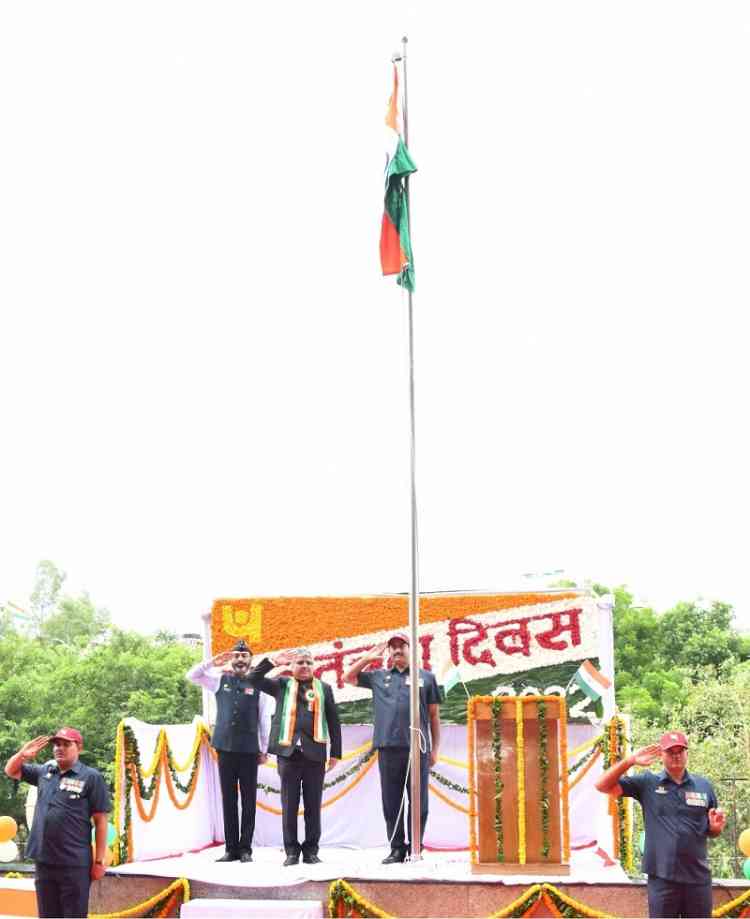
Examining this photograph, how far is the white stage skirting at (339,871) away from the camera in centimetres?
919

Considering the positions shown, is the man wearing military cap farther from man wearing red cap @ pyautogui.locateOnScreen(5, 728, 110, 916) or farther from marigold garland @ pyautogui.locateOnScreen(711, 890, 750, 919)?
marigold garland @ pyautogui.locateOnScreen(711, 890, 750, 919)

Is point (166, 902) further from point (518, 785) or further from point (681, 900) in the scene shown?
point (681, 900)

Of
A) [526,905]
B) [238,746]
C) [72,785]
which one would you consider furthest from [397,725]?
[72,785]

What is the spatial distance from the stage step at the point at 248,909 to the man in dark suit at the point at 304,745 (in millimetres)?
1073

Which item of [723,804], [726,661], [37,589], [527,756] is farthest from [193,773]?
[37,589]

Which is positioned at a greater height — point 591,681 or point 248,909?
point 591,681

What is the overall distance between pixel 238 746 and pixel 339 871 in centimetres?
149

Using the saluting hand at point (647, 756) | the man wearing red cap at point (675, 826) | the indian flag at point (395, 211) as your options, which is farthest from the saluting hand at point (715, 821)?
the indian flag at point (395, 211)

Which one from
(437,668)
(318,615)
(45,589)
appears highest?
(45,589)

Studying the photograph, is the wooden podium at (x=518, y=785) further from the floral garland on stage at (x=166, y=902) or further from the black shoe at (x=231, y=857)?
the floral garland on stage at (x=166, y=902)

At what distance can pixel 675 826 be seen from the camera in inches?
272

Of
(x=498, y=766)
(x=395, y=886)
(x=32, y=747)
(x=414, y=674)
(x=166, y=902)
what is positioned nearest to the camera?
(x=32, y=747)

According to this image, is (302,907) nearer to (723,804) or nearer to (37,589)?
(723,804)

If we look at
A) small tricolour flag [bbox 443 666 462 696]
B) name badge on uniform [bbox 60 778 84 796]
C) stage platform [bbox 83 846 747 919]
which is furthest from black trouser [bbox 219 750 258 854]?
name badge on uniform [bbox 60 778 84 796]
